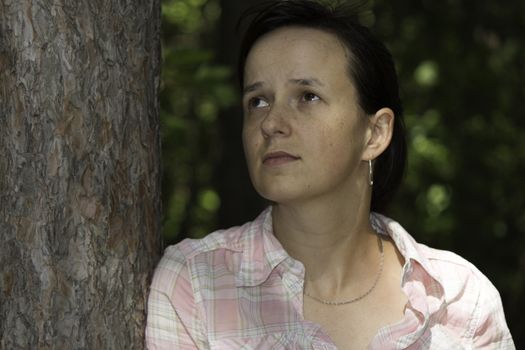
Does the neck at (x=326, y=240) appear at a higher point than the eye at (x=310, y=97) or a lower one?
lower

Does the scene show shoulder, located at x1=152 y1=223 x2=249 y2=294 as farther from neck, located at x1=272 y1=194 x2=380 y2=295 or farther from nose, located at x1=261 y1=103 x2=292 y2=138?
nose, located at x1=261 y1=103 x2=292 y2=138

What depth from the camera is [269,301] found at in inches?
104

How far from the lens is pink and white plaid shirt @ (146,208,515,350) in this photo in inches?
99.9

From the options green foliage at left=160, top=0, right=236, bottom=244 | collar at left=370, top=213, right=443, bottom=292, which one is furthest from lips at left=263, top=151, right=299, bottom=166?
green foliage at left=160, top=0, right=236, bottom=244

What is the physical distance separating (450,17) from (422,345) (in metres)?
4.45

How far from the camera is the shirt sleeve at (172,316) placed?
2518 millimetres

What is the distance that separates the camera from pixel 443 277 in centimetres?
284

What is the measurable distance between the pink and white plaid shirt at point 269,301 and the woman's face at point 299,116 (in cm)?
22

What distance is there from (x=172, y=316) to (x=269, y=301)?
0.30 meters

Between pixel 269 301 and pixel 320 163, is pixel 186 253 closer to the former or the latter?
pixel 269 301

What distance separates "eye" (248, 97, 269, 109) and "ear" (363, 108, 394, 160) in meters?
0.36

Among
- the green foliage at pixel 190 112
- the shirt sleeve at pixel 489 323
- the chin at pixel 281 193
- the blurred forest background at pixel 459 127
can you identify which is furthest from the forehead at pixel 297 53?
the blurred forest background at pixel 459 127

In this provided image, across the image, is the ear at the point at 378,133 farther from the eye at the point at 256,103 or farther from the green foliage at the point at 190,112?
the green foliage at the point at 190,112

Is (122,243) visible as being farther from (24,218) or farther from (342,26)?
(342,26)
